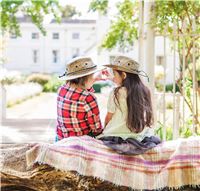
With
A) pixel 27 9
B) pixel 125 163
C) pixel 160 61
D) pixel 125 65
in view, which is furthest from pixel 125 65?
pixel 160 61

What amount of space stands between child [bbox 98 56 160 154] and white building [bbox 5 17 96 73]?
24.2 metres

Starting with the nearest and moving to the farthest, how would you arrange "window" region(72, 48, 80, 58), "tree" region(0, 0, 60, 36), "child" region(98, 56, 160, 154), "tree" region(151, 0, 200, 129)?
1. "child" region(98, 56, 160, 154)
2. "tree" region(151, 0, 200, 129)
3. "tree" region(0, 0, 60, 36)
4. "window" region(72, 48, 80, 58)

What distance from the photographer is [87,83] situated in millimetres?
2928

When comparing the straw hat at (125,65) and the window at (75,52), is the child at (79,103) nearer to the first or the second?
the straw hat at (125,65)

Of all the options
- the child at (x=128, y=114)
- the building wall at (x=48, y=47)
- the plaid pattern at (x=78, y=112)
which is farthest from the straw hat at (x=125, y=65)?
the building wall at (x=48, y=47)

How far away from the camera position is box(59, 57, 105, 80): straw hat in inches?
114

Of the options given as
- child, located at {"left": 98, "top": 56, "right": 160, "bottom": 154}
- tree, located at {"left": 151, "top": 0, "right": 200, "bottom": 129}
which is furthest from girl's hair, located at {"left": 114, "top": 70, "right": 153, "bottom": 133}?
tree, located at {"left": 151, "top": 0, "right": 200, "bottom": 129}

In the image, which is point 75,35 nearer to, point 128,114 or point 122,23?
point 122,23

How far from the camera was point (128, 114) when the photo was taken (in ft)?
8.91

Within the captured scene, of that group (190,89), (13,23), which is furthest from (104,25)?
(190,89)

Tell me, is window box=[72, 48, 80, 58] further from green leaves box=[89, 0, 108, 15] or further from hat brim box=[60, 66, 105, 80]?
hat brim box=[60, 66, 105, 80]

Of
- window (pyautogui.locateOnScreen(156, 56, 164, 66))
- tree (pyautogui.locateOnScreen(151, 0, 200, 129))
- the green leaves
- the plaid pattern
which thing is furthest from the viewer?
window (pyautogui.locateOnScreen(156, 56, 164, 66))

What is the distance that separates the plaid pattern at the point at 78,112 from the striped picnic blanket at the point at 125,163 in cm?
25

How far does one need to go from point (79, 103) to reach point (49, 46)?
2477 centimetres
